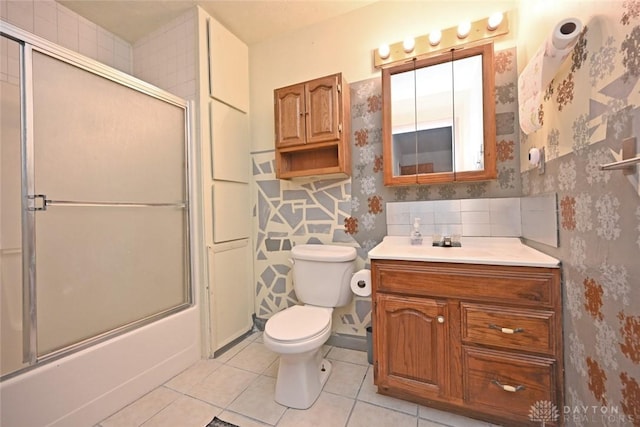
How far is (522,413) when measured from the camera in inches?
42.8

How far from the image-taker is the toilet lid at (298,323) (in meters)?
1.32

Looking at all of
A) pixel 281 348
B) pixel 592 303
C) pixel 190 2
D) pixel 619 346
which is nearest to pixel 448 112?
pixel 592 303

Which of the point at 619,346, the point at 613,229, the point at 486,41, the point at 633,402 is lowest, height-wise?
the point at 633,402

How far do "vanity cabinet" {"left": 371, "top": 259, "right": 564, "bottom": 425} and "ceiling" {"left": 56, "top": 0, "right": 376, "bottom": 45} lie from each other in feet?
6.14

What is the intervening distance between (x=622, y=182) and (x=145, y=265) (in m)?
2.24

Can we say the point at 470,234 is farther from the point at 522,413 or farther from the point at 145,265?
the point at 145,265

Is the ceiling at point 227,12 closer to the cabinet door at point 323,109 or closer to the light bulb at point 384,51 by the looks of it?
the light bulb at point 384,51

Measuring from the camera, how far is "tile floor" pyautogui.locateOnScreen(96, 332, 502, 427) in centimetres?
125

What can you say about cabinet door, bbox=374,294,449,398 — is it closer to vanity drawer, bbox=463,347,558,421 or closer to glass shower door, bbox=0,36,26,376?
vanity drawer, bbox=463,347,558,421

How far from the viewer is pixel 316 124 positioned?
70.9 inches

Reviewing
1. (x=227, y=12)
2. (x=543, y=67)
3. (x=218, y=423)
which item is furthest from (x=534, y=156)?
(x=227, y=12)

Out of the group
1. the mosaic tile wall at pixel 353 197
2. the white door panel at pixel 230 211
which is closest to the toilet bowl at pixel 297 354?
the mosaic tile wall at pixel 353 197

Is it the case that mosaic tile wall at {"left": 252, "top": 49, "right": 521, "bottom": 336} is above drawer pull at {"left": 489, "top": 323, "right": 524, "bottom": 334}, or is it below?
above

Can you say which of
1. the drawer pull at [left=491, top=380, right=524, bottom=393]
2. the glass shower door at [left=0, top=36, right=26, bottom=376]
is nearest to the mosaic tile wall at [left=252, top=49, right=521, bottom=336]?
the drawer pull at [left=491, top=380, right=524, bottom=393]
